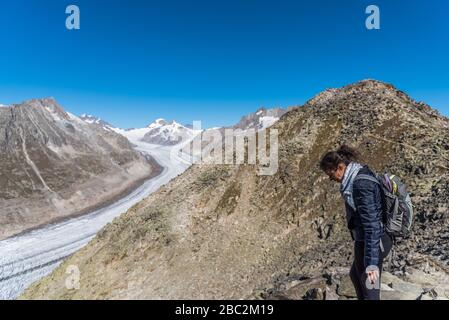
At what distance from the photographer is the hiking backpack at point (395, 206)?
706 cm

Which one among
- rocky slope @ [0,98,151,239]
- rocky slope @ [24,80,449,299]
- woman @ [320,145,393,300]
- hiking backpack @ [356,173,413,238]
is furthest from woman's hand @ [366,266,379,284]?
rocky slope @ [0,98,151,239]

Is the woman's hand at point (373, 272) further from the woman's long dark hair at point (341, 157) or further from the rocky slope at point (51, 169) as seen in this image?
the rocky slope at point (51, 169)

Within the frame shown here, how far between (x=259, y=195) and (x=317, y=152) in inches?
192

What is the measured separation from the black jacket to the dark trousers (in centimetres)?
28

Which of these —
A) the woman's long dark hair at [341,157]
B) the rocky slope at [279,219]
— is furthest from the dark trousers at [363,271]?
the rocky slope at [279,219]

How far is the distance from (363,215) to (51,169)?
106 meters

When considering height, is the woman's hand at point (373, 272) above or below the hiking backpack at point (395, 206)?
below

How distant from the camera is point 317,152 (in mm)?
27016

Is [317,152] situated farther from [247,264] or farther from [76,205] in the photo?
[76,205]

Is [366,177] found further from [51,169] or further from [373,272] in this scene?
[51,169]

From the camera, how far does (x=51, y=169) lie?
102 meters

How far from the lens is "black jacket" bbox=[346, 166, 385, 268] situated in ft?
22.5

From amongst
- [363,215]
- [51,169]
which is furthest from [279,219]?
[51,169]
